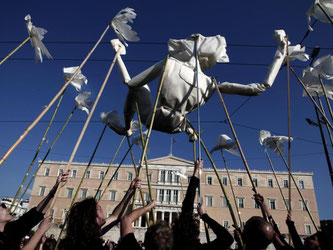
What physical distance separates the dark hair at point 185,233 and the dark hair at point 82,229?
1.92 ft

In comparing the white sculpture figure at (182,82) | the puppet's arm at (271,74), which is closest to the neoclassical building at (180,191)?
the white sculpture figure at (182,82)

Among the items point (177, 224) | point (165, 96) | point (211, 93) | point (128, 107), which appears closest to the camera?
point (177, 224)

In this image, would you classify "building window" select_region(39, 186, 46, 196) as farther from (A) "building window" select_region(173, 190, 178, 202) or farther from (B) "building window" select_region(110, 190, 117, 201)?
(A) "building window" select_region(173, 190, 178, 202)

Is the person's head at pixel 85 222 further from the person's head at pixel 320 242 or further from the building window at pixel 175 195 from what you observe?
the building window at pixel 175 195

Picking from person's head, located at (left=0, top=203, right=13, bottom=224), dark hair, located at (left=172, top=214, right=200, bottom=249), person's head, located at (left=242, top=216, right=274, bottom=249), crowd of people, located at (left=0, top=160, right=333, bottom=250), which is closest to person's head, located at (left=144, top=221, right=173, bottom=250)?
crowd of people, located at (left=0, top=160, right=333, bottom=250)

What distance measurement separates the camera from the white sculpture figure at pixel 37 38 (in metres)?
3.71

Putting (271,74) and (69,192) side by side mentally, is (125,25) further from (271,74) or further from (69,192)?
(69,192)

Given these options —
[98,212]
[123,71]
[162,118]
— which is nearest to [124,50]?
[123,71]

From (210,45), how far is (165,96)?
0.97 metres

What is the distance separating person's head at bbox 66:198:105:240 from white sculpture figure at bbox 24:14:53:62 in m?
2.64

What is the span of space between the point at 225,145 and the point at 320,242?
2.29 m

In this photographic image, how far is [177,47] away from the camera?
3.72 m

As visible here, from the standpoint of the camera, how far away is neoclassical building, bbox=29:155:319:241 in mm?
42500

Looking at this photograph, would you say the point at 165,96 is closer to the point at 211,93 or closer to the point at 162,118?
the point at 162,118
